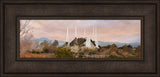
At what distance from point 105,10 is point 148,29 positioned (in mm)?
852

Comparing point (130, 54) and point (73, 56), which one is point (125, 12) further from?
point (73, 56)

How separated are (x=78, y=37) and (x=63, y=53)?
0.41 m

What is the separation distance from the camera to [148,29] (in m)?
3.21

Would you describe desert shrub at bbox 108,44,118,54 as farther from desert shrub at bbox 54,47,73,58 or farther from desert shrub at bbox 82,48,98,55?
desert shrub at bbox 54,47,73,58

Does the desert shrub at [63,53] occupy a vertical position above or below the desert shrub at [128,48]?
below

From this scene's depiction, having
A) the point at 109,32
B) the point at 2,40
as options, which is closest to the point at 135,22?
the point at 109,32

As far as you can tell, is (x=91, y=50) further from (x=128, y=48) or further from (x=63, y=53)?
(x=128, y=48)

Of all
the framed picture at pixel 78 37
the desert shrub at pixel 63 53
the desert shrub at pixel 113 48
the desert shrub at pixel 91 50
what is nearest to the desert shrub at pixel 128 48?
the framed picture at pixel 78 37

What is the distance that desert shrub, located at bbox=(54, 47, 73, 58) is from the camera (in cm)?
330

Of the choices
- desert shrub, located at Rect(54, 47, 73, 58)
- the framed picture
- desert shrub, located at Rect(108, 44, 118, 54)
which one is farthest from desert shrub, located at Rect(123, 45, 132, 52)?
desert shrub, located at Rect(54, 47, 73, 58)

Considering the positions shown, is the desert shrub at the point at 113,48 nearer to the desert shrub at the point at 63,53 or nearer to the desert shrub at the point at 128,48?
the desert shrub at the point at 128,48

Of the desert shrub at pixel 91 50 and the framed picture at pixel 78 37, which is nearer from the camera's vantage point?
the framed picture at pixel 78 37

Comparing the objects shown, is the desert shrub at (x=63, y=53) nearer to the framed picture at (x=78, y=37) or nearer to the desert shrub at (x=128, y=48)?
the framed picture at (x=78, y=37)

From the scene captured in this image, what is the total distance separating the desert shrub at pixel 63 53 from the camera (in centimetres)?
330
